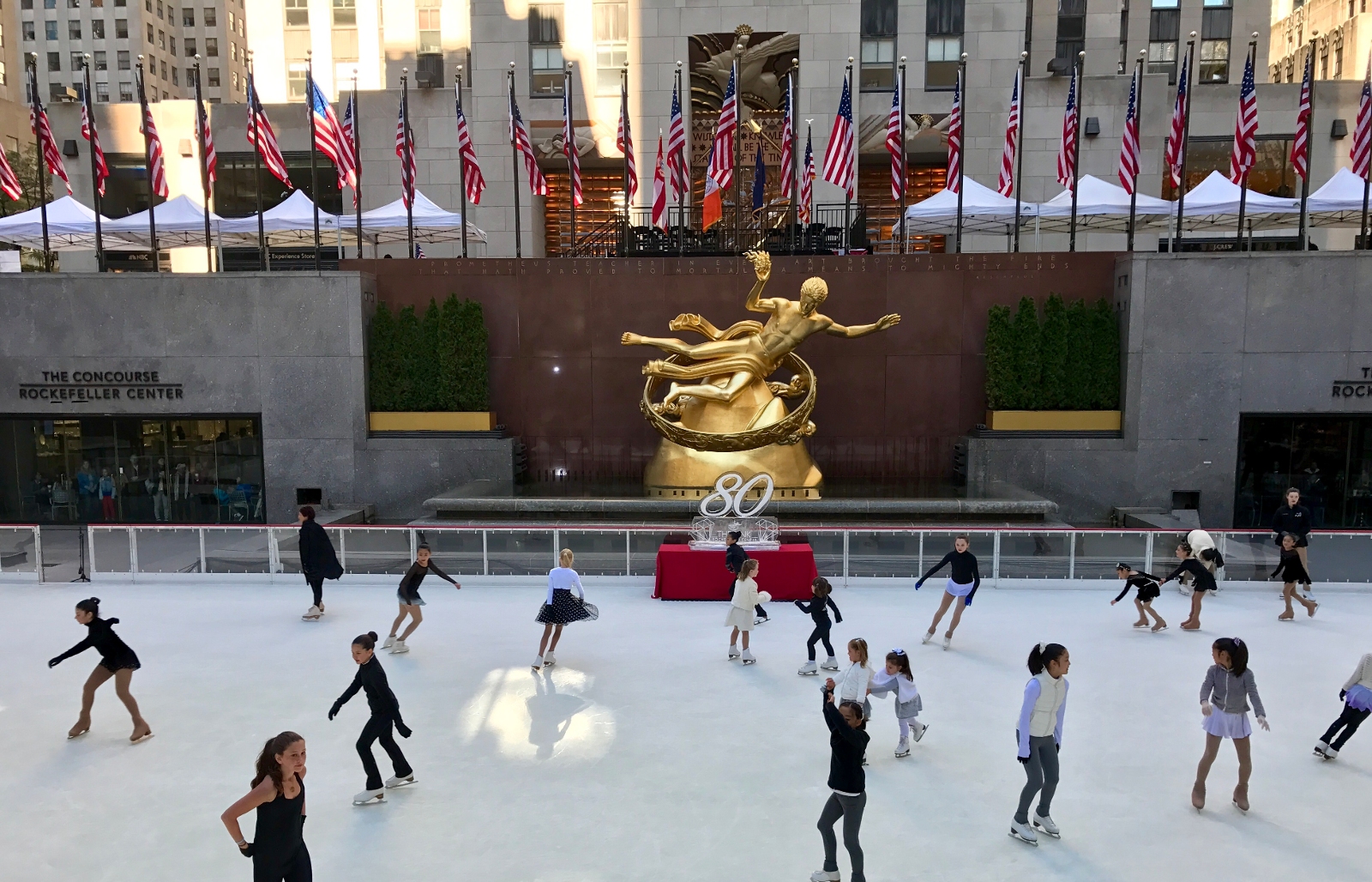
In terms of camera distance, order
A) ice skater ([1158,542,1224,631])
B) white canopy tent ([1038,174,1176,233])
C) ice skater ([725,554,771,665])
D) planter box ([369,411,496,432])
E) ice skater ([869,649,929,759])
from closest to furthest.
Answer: ice skater ([869,649,929,759]) → ice skater ([725,554,771,665]) → ice skater ([1158,542,1224,631]) → planter box ([369,411,496,432]) → white canopy tent ([1038,174,1176,233])

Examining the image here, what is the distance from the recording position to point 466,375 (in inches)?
777

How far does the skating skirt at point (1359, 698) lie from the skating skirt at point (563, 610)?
6.42 m

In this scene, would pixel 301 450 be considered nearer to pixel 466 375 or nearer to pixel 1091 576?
pixel 466 375

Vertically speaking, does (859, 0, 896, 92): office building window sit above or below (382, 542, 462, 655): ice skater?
above

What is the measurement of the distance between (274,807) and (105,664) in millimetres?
4182

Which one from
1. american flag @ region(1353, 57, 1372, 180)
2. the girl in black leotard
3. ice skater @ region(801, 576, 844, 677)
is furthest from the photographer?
american flag @ region(1353, 57, 1372, 180)

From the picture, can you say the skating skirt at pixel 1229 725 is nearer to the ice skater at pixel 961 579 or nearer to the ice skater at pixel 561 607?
the ice skater at pixel 961 579

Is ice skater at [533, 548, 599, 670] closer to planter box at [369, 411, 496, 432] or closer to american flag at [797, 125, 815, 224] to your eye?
planter box at [369, 411, 496, 432]

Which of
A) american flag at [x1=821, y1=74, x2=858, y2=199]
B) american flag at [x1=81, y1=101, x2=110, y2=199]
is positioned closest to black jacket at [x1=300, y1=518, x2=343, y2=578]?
american flag at [x1=81, y1=101, x2=110, y2=199]

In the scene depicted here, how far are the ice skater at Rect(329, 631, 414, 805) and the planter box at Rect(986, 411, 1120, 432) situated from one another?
1531 centimetres

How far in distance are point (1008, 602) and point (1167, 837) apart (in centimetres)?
592

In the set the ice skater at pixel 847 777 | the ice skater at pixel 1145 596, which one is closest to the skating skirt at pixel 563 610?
the ice skater at pixel 847 777

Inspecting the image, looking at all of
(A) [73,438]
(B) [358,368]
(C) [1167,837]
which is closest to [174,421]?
(A) [73,438]

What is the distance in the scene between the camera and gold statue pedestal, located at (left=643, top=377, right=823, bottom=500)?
55.8ft
